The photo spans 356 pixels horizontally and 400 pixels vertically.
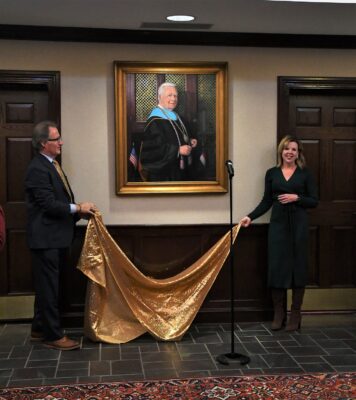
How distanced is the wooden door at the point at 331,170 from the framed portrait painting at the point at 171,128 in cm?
68

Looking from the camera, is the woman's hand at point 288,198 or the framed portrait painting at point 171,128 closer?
the woman's hand at point 288,198

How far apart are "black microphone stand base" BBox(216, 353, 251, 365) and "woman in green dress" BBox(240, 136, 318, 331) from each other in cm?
77

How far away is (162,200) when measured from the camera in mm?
4727

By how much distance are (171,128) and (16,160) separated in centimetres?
128

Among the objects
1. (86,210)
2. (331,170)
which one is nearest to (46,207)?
(86,210)

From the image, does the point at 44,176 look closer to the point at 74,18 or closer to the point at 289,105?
the point at 74,18

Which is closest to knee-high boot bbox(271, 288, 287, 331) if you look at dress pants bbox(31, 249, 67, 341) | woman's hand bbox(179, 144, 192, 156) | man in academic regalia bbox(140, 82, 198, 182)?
man in academic regalia bbox(140, 82, 198, 182)

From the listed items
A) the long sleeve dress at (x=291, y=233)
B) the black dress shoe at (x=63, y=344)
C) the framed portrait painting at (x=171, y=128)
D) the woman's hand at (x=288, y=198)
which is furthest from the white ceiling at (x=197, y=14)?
the black dress shoe at (x=63, y=344)

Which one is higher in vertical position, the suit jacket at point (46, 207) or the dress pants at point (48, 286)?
the suit jacket at point (46, 207)

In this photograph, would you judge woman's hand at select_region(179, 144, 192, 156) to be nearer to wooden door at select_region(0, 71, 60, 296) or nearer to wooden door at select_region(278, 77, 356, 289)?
wooden door at select_region(278, 77, 356, 289)

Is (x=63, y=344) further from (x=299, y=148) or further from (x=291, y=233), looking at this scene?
(x=299, y=148)

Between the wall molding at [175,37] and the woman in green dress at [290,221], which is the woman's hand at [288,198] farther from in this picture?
the wall molding at [175,37]

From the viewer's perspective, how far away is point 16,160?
4715mm

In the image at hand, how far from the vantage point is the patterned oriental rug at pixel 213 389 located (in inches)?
131
